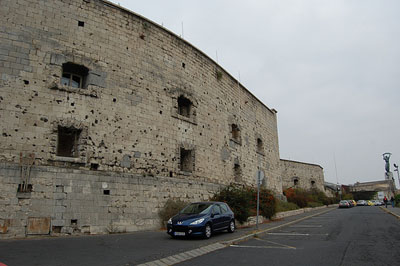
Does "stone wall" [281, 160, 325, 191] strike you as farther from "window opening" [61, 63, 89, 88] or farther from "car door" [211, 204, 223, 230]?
"window opening" [61, 63, 89, 88]

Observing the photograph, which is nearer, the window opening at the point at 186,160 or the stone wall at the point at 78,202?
the stone wall at the point at 78,202

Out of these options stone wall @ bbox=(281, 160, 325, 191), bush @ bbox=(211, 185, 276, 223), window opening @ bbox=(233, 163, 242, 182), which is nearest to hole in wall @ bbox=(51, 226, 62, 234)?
bush @ bbox=(211, 185, 276, 223)

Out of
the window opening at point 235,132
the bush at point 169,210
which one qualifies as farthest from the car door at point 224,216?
the window opening at point 235,132

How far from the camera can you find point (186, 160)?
15281 millimetres

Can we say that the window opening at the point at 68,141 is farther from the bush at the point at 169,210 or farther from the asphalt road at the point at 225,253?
the bush at the point at 169,210

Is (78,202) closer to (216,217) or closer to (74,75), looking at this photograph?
(216,217)

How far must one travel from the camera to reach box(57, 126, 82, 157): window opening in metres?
11.1

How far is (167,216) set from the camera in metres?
12.4

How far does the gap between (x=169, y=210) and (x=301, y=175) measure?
3243 cm

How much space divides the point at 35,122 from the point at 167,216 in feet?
21.3

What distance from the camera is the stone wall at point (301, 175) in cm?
3900

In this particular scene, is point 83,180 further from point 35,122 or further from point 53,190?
point 35,122

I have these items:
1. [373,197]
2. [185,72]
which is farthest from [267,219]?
[373,197]

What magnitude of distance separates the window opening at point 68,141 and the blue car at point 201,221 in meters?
4.99
